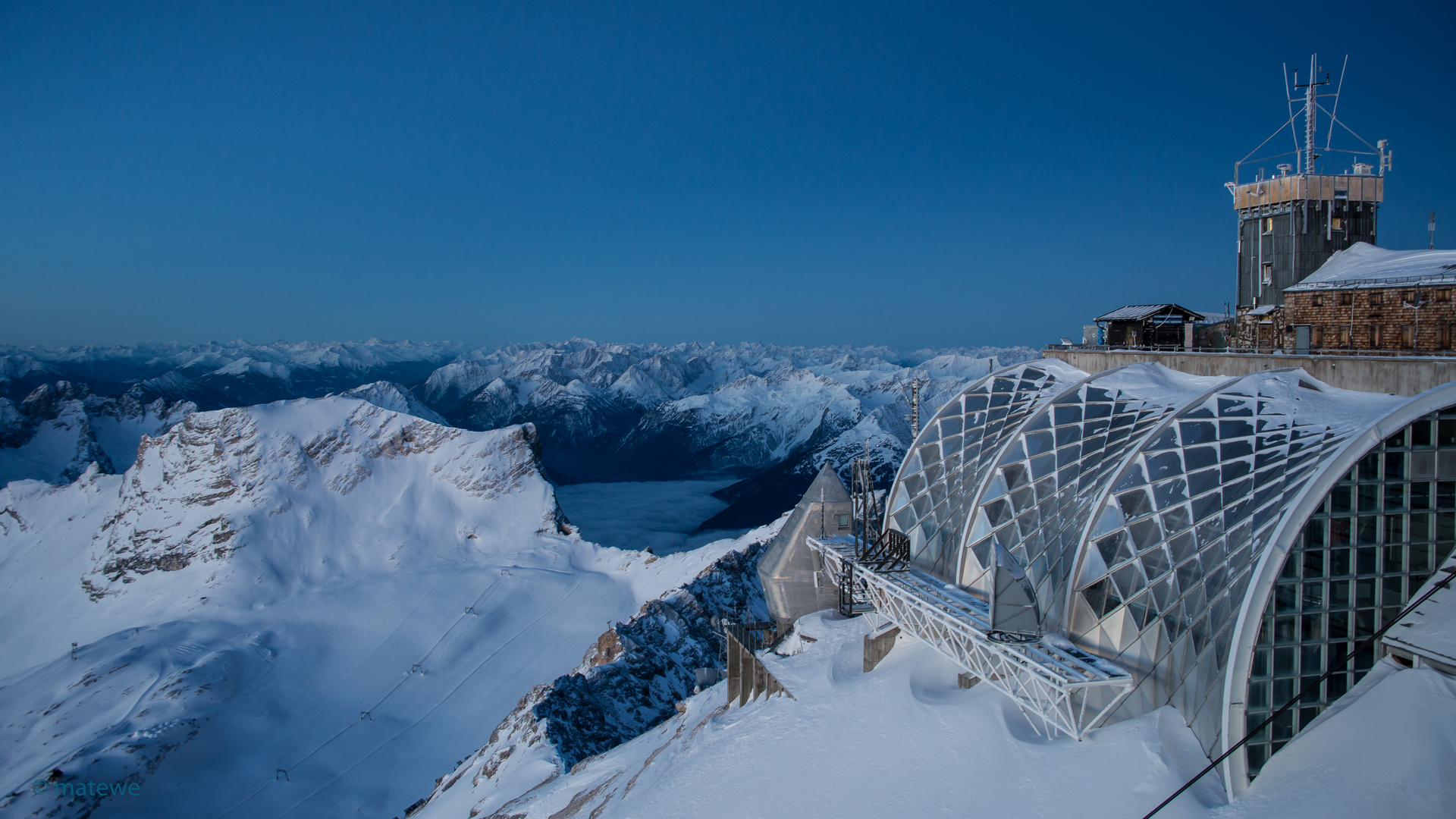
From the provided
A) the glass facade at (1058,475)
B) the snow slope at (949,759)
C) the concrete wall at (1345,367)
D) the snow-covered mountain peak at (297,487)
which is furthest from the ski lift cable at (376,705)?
the concrete wall at (1345,367)

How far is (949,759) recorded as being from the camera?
61.5 feet

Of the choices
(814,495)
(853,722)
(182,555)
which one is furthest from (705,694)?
(182,555)

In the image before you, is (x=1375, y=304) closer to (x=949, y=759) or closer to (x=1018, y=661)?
(x=1018, y=661)

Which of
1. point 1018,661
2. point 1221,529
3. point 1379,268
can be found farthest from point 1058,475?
point 1379,268

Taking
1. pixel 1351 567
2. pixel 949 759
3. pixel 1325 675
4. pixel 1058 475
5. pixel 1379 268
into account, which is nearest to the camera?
pixel 1325 675

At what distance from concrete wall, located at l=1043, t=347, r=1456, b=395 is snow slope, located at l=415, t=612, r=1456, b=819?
7762mm

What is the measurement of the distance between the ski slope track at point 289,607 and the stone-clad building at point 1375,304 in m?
65.4

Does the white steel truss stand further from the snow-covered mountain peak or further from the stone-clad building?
the snow-covered mountain peak

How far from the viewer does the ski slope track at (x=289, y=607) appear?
2392 inches

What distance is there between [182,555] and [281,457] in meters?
19.0

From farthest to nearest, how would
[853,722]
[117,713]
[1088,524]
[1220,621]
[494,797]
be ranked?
[117,713] < [494,797] < [853,722] < [1088,524] < [1220,621]

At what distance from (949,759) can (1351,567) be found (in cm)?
1001

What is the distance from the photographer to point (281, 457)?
116062mm

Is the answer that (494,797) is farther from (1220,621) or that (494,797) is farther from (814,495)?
(1220,621)
